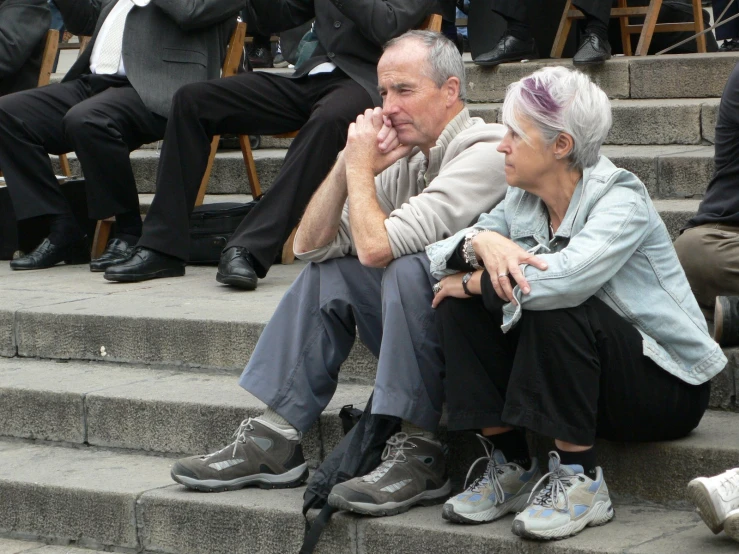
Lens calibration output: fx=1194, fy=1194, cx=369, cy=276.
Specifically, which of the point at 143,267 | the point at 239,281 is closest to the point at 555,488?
the point at 239,281

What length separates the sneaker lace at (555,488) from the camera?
8.54 feet

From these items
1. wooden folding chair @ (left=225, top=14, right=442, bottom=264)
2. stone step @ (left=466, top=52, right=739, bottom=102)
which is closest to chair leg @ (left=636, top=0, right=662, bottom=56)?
stone step @ (left=466, top=52, right=739, bottom=102)

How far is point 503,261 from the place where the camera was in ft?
8.64

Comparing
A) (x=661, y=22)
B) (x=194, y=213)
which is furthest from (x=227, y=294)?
(x=661, y=22)

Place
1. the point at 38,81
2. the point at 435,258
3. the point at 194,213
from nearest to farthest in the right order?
the point at 435,258 → the point at 194,213 → the point at 38,81

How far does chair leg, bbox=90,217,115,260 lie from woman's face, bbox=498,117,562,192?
→ 9.85ft

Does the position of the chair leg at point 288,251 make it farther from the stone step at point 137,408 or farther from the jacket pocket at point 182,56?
the stone step at point 137,408

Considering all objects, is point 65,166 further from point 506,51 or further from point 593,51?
A: point 593,51

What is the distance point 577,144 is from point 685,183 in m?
1.84

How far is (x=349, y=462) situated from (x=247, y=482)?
375mm

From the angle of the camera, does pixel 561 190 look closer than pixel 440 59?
Yes

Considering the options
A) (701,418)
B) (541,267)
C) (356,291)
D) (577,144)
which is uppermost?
(577,144)

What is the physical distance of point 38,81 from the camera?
594 centimetres

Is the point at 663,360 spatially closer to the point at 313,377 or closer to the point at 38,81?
the point at 313,377
